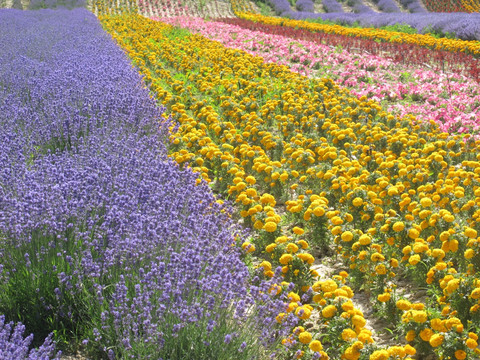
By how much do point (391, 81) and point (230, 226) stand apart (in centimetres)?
647

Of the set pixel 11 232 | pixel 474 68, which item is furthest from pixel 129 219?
pixel 474 68

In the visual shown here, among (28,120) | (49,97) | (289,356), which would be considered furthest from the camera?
(49,97)

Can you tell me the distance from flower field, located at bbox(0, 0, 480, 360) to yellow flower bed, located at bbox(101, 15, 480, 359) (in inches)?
0.8

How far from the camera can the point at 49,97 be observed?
5.82m

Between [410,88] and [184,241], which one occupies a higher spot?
[410,88]

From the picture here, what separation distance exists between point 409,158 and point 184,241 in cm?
315

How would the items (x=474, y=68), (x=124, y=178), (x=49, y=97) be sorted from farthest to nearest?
1. (x=474, y=68)
2. (x=49, y=97)
3. (x=124, y=178)

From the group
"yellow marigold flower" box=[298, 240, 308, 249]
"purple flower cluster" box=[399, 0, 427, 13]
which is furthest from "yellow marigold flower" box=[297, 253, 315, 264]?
"purple flower cluster" box=[399, 0, 427, 13]

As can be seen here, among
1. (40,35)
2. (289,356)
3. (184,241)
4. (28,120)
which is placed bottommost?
(289,356)

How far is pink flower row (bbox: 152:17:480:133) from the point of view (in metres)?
6.84

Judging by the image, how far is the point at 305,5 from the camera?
30016mm

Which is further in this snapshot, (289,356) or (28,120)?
(28,120)

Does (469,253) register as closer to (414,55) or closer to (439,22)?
(414,55)

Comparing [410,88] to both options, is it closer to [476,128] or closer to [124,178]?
[476,128]
